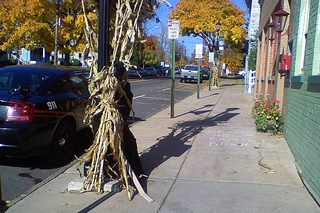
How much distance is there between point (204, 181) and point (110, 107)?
68.3 inches

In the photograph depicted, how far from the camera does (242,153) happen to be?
262 inches

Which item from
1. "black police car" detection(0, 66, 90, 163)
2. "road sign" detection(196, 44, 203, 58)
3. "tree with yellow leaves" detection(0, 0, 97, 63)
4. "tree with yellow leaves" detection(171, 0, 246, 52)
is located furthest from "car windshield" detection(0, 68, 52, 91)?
"tree with yellow leaves" detection(171, 0, 246, 52)

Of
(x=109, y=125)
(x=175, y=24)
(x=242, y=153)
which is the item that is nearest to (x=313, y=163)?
(x=242, y=153)

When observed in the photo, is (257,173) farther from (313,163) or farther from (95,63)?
(95,63)

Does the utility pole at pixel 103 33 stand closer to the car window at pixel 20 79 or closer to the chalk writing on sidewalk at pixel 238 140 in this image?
the car window at pixel 20 79

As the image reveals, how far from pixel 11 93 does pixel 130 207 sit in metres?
2.61

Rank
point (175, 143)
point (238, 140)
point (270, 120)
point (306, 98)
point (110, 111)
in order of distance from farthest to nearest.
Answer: point (270, 120) → point (238, 140) → point (175, 143) → point (306, 98) → point (110, 111)

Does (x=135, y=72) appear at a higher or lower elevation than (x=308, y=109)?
higher

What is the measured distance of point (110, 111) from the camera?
459cm

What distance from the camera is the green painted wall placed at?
4559 millimetres

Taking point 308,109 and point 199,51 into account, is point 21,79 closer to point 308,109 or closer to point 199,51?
point 308,109

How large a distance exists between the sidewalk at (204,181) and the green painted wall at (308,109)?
0.25 meters

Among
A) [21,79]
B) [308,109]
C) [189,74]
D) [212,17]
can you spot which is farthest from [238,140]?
[212,17]

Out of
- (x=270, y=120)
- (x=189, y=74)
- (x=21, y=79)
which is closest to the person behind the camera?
(x=21, y=79)
